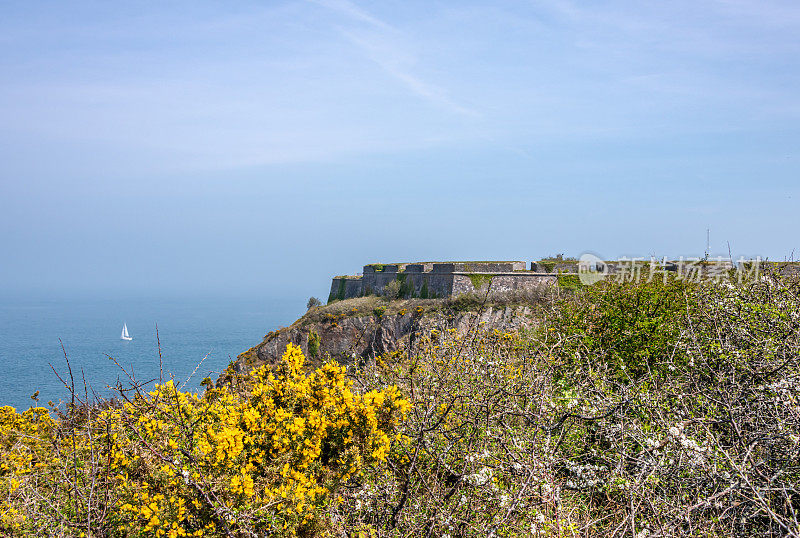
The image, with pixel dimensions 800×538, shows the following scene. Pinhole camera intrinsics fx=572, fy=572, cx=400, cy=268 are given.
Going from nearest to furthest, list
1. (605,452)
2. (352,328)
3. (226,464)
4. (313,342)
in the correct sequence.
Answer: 1. (226,464)
2. (605,452)
3. (313,342)
4. (352,328)

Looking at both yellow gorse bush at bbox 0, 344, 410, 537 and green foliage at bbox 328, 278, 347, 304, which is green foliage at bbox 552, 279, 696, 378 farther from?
green foliage at bbox 328, 278, 347, 304

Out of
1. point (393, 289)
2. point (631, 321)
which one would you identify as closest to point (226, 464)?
point (631, 321)

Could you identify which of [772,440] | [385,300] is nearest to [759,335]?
[772,440]

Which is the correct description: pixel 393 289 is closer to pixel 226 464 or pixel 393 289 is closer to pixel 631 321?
pixel 631 321

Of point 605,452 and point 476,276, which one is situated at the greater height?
point 476,276

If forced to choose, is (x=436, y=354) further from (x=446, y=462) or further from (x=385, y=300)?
(x=385, y=300)

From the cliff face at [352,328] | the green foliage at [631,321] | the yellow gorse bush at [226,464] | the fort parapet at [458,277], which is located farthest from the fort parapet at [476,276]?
the yellow gorse bush at [226,464]

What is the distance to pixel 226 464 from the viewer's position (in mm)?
3674

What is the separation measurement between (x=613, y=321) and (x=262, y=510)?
945cm

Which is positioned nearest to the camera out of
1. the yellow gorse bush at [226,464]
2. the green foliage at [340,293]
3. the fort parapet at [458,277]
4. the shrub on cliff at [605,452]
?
the yellow gorse bush at [226,464]

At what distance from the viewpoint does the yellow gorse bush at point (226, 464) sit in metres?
3.50

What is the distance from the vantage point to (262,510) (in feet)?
11.6

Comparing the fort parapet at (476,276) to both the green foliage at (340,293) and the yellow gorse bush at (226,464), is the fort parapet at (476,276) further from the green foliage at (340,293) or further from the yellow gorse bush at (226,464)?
the yellow gorse bush at (226,464)

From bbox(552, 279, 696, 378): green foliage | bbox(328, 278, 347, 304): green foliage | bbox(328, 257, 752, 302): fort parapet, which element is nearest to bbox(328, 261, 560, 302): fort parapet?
bbox(328, 257, 752, 302): fort parapet
